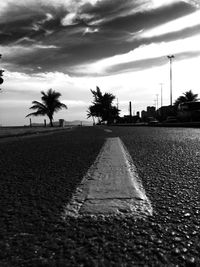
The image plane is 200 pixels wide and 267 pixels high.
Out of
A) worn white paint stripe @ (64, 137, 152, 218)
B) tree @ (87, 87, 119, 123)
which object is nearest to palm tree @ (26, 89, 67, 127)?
tree @ (87, 87, 119, 123)

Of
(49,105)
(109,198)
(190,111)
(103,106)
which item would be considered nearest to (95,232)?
(109,198)

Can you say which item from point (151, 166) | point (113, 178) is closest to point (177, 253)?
point (113, 178)

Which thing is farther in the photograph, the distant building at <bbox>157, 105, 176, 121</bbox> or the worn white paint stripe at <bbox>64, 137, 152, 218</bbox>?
the distant building at <bbox>157, 105, 176, 121</bbox>

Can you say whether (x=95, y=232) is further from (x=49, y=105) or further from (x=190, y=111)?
(x=49, y=105)

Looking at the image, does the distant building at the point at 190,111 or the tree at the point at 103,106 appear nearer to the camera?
the distant building at the point at 190,111

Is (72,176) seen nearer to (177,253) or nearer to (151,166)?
(151,166)

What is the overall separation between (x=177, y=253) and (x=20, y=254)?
42 centimetres

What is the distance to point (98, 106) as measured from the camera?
7300cm

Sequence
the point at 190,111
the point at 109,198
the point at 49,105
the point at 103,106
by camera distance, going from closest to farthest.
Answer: the point at 109,198 < the point at 190,111 < the point at 49,105 < the point at 103,106

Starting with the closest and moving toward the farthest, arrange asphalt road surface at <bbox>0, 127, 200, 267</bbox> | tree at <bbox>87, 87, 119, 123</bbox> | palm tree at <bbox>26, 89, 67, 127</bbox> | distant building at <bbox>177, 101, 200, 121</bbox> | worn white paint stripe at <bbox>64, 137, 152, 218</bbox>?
asphalt road surface at <bbox>0, 127, 200, 267</bbox> → worn white paint stripe at <bbox>64, 137, 152, 218</bbox> → distant building at <bbox>177, 101, 200, 121</bbox> → palm tree at <bbox>26, 89, 67, 127</bbox> → tree at <bbox>87, 87, 119, 123</bbox>

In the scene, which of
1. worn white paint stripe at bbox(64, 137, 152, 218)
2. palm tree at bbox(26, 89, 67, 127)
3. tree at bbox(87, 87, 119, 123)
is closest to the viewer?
worn white paint stripe at bbox(64, 137, 152, 218)

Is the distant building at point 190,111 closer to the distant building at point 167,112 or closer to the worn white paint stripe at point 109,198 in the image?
the worn white paint stripe at point 109,198

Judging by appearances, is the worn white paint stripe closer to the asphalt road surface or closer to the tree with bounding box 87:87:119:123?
the asphalt road surface

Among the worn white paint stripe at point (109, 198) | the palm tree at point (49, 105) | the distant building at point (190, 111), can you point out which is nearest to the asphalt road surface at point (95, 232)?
the worn white paint stripe at point (109, 198)
